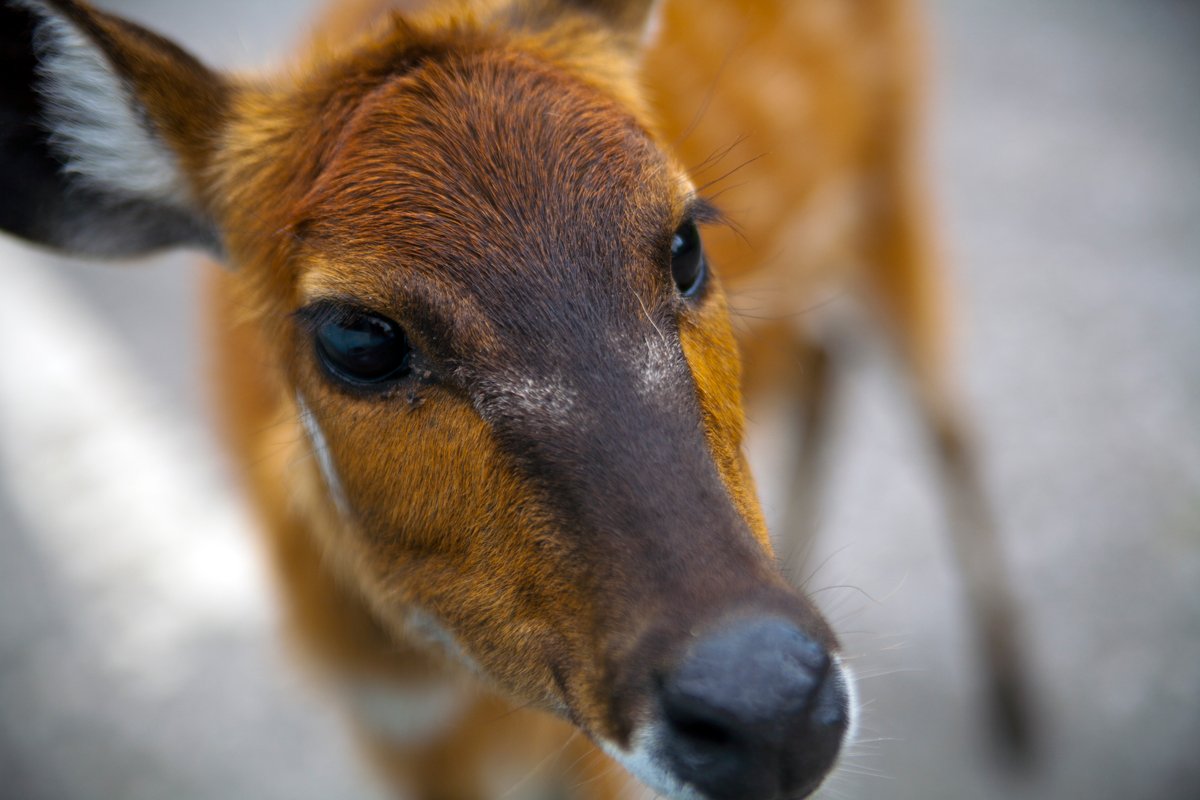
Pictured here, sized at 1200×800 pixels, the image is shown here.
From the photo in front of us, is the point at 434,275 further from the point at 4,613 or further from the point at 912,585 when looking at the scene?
the point at 4,613

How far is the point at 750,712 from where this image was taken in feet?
4.48

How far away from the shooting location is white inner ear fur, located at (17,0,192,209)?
1.96 metres

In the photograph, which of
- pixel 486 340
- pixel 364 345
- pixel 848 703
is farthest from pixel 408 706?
pixel 848 703

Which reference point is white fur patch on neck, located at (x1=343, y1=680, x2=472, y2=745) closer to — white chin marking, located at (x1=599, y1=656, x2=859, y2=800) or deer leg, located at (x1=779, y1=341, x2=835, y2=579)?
white chin marking, located at (x1=599, y1=656, x2=859, y2=800)

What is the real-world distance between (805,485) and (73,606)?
11.5ft

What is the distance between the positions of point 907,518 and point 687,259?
3.08 metres

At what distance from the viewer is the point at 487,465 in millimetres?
1706

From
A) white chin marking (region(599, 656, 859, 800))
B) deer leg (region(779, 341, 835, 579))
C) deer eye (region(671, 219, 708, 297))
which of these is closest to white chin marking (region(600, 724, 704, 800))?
white chin marking (region(599, 656, 859, 800))

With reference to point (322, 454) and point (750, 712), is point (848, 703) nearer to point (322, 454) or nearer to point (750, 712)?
point (750, 712)

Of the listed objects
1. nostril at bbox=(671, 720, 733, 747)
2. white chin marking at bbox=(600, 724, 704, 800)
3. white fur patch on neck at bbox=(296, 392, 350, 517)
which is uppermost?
white fur patch on neck at bbox=(296, 392, 350, 517)

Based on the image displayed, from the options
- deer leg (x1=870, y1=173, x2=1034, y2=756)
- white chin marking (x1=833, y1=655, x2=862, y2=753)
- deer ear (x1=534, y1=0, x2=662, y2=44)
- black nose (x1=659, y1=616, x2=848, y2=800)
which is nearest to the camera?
black nose (x1=659, y1=616, x2=848, y2=800)

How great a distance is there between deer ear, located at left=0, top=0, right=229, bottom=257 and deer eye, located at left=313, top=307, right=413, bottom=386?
67 centimetres

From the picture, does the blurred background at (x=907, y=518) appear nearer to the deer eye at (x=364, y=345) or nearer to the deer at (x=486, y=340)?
the deer at (x=486, y=340)

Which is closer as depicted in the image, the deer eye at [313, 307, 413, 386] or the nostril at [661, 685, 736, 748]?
the nostril at [661, 685, 736, 748]
